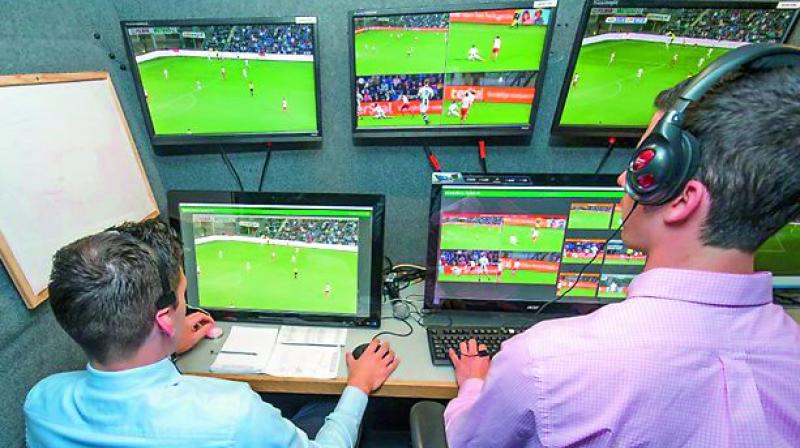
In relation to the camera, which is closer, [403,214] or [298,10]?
[298,10]

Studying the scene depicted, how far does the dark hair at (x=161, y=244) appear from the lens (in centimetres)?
65

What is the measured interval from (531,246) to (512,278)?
0.10 metres

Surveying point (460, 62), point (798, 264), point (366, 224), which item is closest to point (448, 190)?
point (366, 224)

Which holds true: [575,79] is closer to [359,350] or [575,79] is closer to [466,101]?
[466,101]

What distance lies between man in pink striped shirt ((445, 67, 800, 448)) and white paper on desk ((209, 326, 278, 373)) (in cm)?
65

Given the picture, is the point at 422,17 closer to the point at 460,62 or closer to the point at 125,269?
the point at 460,62

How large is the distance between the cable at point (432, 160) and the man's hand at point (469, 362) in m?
0.51

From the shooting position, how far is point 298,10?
3.28ft

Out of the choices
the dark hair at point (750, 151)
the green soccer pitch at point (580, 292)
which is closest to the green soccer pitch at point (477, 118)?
the green soccer pitch at point (580, 292)

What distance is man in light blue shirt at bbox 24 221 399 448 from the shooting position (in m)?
0.58

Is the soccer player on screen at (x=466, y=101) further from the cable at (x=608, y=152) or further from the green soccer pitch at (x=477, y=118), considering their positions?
the cable at (x=608, y=152)

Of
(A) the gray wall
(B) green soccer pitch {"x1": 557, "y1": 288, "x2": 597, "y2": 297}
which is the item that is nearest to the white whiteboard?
(A) the gray wall

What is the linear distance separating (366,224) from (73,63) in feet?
2.62

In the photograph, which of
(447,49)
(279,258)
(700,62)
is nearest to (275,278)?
(279,258)
